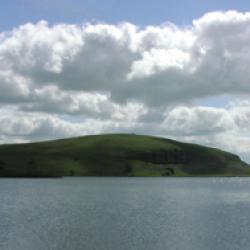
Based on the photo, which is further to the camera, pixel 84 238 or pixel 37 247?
pixel 84 238

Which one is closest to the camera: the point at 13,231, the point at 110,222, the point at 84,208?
the point at 13,231

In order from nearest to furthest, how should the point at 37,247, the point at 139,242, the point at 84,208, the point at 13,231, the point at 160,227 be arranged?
the point at 37,247 < the point at 139,242 < the point at 13,231 < the point at 160,227 < the point at 84,208

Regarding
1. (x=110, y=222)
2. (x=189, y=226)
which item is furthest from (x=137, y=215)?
(x=189, y=226)

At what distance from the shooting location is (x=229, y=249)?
49.8 m

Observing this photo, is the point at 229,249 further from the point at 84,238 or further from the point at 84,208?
the point at 84,208

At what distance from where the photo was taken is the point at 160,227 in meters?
63.6

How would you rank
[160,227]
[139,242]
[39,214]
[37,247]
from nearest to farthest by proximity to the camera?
[37,247] → [139,242] → [160,227] → [39,214]

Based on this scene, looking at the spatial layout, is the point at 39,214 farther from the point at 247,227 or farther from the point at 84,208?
the point at 247,227

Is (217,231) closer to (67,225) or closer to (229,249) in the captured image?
A: (229,249)

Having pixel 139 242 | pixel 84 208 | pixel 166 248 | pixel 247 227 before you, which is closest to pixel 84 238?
pixel 139 242

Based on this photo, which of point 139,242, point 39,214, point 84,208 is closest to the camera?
point 139,242

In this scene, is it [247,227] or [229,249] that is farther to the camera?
[247,227]

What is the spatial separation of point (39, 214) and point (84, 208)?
12676 mm

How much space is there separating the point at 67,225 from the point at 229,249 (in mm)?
22507
